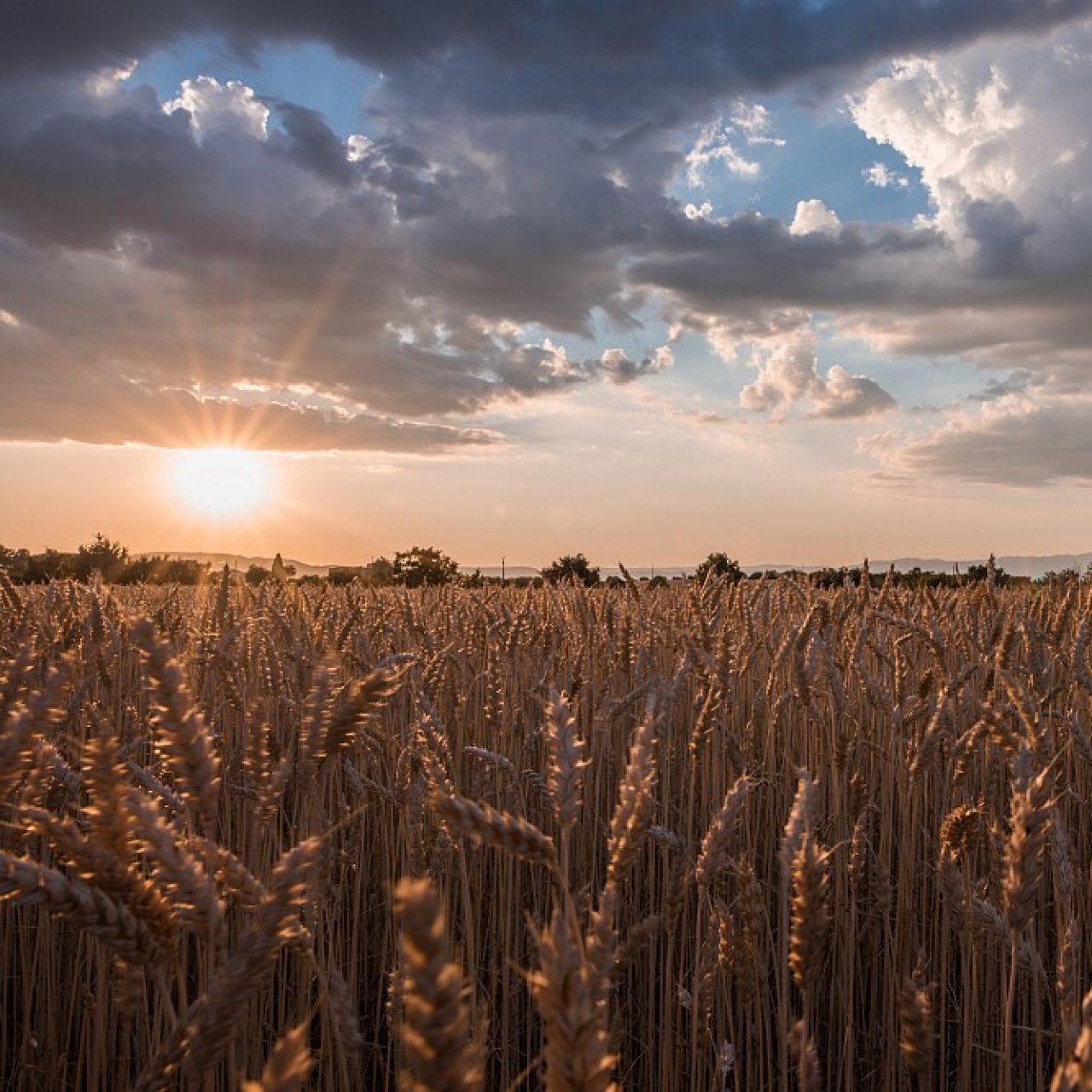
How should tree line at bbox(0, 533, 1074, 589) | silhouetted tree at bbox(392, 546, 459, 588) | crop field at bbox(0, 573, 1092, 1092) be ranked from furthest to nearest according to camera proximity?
1. silhouetted tree at bbox(392, 546, 459, 588)
2. tree line at bbox(0, 533, 1074, 589)
3. crop field at bbox(0, 573, 1092, 1092)

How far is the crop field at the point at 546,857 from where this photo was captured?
1170mm

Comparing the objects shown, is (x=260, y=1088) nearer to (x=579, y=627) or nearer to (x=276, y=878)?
(x=276, y=878)

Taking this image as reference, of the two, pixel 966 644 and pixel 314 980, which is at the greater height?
pixel 966 644

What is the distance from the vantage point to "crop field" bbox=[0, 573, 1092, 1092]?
1170 mm

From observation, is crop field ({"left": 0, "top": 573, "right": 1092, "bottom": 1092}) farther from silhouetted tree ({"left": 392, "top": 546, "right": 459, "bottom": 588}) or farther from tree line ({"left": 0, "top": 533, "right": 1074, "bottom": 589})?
silhouetted tree ({"left": 392, "top": 546, "right": 459, "bottom": 588})

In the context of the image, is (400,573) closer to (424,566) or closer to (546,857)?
(424,566)

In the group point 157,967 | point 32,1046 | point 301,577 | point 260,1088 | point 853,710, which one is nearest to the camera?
point 260,1088

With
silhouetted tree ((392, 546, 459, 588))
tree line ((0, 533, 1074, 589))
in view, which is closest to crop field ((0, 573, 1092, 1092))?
tree line ((0, 533, 1074, 589))

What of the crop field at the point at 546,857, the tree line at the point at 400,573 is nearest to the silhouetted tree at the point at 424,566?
the tree line at the point at 400,573

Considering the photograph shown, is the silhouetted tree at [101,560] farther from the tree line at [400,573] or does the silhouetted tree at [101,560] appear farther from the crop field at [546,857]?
the crop field at [546,857]

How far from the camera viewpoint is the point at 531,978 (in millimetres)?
823

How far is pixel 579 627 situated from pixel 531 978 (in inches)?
150

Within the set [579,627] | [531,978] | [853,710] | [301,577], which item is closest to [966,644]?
[853,710]

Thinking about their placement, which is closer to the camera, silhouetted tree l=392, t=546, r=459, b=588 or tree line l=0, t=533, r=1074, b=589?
tree line l=0, t=533, r=1074, b=589
